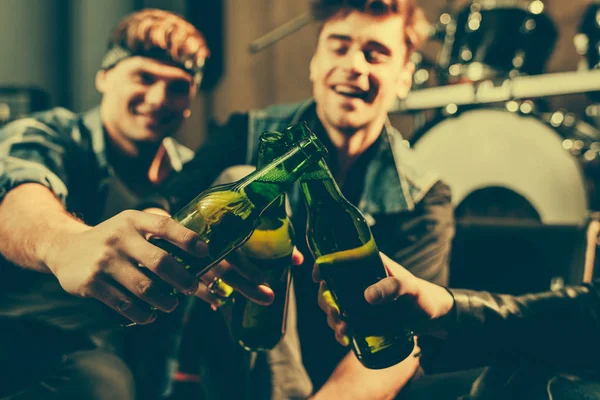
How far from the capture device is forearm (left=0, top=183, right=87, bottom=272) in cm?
63

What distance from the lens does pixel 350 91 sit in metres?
0.98

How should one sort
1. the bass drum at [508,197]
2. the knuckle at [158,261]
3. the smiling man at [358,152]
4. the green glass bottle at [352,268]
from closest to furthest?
the knuckle at [158,261] < the green glass bottle at [352,268] < the smiling man at [358,152] < the bass drum at [508,197]

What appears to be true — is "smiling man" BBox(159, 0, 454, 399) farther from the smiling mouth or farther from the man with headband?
the man with headband

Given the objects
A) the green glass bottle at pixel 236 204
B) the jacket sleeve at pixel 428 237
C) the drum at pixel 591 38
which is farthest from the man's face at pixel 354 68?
the drum at pixel 591 38

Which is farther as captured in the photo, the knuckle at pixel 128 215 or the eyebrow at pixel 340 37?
the eyebrow at pixel 340 37

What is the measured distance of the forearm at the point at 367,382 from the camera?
0.78 meters

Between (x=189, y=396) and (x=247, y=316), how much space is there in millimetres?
568

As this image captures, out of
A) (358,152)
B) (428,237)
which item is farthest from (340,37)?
(428,237)

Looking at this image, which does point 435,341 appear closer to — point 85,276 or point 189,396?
point 85,276

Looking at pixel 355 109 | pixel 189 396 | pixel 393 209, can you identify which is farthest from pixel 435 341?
pixel 189 396

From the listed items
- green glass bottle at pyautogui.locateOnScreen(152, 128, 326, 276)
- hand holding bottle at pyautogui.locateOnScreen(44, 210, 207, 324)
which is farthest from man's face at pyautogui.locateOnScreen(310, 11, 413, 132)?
hand holding bottle at pyautogui.locateOnScreen(44, 210, 207, 324)

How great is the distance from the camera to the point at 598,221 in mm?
1103

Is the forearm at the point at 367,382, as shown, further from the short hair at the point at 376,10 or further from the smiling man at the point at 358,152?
the short hair at the point at 376,10

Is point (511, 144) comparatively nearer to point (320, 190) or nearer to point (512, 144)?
point (512, 144)
